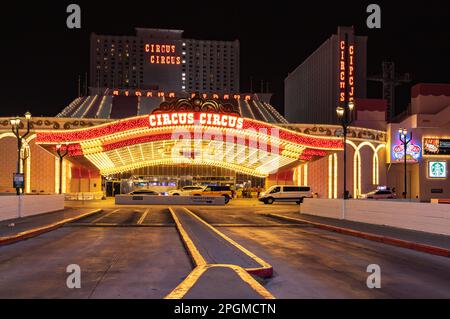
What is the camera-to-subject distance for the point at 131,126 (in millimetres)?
55094

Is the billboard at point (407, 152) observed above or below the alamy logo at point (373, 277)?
above

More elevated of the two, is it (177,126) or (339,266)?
(177,126)

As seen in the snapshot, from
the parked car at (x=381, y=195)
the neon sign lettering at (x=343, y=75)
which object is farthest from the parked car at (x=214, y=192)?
the neon sign lettering at (x=343, y=75)

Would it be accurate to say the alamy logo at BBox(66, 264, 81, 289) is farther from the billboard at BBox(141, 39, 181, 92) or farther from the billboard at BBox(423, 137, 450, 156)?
the billboard at BBox(141, 39, 181, 92)

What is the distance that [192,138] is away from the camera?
61.2m

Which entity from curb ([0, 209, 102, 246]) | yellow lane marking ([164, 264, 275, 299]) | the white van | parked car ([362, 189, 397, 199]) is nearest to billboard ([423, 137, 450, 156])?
parked car ([362, 189, 397, 199])

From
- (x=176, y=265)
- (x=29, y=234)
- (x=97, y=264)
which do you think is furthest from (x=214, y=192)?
(x=176, y=265)

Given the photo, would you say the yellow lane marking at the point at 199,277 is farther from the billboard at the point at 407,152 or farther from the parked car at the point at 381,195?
the billboard at the point at 407,152

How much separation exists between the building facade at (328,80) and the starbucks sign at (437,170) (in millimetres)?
15094

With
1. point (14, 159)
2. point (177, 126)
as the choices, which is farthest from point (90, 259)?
point (14, 159)

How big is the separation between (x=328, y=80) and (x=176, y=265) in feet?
351

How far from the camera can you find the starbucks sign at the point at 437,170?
6636cm
